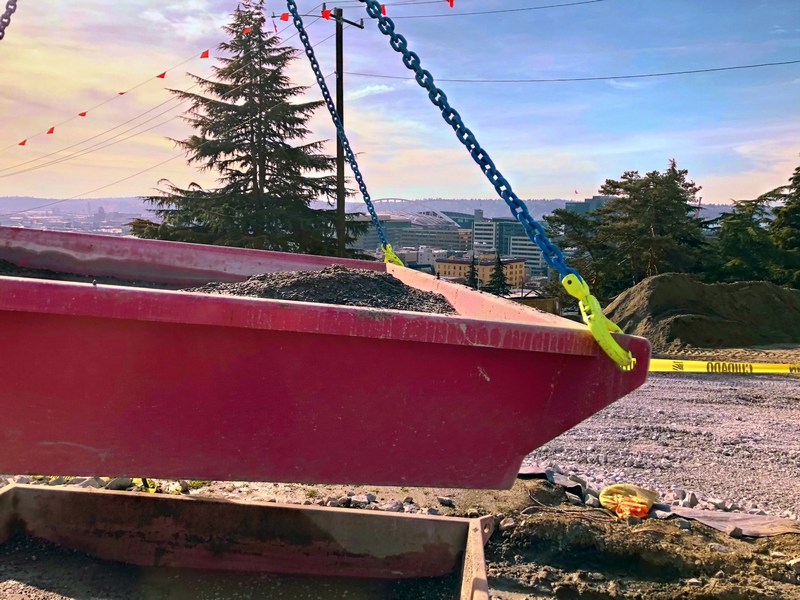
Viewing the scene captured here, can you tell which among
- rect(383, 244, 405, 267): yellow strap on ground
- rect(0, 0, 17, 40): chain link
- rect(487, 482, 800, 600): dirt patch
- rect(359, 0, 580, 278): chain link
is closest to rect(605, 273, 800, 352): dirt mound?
rect(383, 244, 405, 267): yellow strap on ground

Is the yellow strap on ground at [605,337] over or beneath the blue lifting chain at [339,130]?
beneath

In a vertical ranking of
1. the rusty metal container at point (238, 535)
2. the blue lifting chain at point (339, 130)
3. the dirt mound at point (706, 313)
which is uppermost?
the blue lifting chain at point (339, 130)

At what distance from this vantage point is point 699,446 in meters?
5.99

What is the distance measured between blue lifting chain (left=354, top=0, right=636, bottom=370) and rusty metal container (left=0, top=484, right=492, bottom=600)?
1.58 m

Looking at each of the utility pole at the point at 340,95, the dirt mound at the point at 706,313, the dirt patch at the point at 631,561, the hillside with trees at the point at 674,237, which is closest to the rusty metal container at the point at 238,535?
the dirt patch at the point at 631,561

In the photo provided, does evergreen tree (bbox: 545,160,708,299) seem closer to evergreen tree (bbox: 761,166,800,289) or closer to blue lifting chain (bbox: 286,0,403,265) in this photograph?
evergreen tree (bbox: 761,166,800,289)

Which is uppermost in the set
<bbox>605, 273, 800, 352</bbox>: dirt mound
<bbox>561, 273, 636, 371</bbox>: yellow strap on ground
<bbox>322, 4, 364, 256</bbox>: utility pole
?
<bbox>322, 4, 364, 256</bbox>: utility pole

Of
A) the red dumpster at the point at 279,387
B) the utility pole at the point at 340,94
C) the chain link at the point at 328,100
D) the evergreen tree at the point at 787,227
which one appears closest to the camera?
the red dumpster at the point at 279,387

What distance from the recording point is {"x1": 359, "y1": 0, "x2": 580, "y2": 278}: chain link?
225 centimetres

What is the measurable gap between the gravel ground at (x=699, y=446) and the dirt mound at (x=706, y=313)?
426 centimetres

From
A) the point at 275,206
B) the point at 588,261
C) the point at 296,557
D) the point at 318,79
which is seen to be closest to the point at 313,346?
the point at 296,557

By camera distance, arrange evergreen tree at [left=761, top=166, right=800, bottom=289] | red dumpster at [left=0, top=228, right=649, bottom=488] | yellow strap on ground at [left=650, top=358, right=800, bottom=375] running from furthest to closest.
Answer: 1. evergreen tree at [left=761, top=166, right=800, bottom=289]
2. yellow strap on ground at [left=650, top=358, right=800, bottom=375]
3. red dumpster at [left=0, top=228, right=649, bottom=488]

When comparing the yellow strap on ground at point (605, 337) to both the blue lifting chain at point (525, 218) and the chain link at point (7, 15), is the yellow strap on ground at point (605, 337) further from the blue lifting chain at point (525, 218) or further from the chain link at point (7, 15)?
the chain link at point (7, 15)

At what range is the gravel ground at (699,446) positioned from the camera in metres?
4.92
